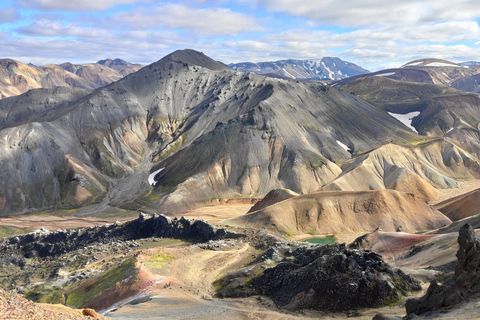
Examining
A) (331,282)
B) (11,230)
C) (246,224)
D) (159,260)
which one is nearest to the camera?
(331,282)

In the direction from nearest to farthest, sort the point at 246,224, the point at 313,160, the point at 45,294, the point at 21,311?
1. the point at 21,311
2. the point at 45,294
3. the point at 246,224
4. the point at 313,160

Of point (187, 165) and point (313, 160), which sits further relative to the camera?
point (187, 165)

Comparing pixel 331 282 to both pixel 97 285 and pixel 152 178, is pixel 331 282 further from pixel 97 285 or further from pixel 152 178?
pixel 152 178

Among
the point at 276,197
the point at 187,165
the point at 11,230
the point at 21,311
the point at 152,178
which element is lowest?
the point at 11,230

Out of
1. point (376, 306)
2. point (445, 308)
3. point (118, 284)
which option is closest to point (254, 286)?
point (376, 306)

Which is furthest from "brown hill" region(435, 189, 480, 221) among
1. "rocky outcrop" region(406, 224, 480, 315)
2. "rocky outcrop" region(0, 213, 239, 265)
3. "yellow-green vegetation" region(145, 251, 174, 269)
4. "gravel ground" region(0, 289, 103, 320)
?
"gravel ground" region(0, 289, 103, 320)

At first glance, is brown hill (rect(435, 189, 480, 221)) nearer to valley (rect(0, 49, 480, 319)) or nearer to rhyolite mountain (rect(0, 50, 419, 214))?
valley (rect(0, 49, 480, 319))

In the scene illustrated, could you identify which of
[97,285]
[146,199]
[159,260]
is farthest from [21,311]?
[146,199]
